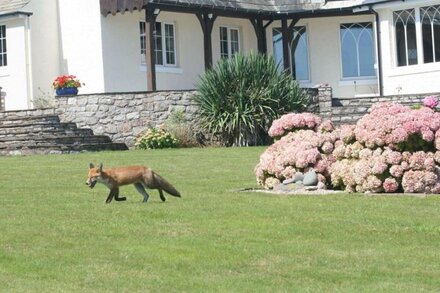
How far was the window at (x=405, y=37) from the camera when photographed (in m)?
29.0

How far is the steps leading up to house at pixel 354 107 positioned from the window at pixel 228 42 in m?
5.39

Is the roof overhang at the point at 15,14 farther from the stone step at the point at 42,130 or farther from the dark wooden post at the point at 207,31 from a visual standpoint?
the dark wooden post at the point at 207,31

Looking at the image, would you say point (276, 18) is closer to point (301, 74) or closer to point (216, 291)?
point (301, 74)

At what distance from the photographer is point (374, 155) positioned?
13.8 m

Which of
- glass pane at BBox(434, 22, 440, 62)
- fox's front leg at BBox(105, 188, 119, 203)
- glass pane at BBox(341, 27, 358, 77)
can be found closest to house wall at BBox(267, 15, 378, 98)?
glass pane at BBox(341, 27, 358, 77)

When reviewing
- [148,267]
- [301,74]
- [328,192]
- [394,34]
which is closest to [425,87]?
[394,34]

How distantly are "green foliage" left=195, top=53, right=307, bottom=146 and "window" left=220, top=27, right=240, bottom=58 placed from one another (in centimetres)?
565

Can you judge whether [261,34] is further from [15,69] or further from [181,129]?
[15,69]

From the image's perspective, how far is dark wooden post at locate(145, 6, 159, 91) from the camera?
27.5 meters

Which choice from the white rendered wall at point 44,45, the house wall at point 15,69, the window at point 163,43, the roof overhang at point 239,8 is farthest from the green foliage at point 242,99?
the house wall at point 15,69

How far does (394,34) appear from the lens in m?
29.4

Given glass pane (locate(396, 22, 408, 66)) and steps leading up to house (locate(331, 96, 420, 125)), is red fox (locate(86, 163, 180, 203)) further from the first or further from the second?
glass pane (locate(396, 22, 408, 66))

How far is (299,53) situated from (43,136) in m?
10.7

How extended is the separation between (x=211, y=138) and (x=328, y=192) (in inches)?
503
